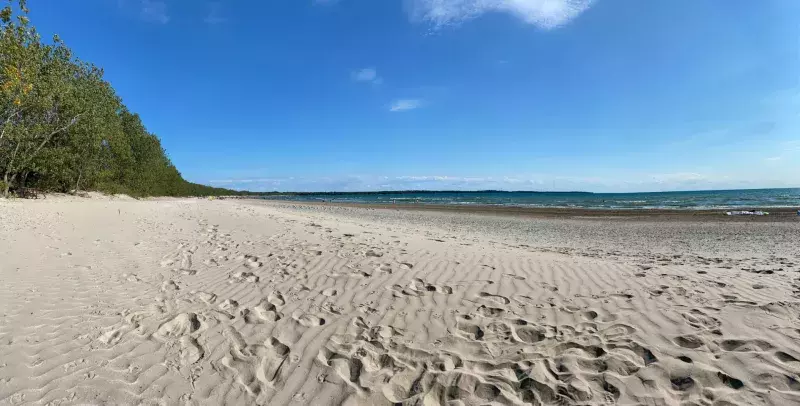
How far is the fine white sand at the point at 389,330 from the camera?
3.25 meters

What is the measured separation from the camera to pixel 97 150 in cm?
3322

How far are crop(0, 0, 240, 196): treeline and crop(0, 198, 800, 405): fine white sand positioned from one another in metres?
13.8

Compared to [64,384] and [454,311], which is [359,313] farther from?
[64,384]

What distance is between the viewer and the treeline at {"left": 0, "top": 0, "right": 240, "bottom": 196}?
53.8 ft

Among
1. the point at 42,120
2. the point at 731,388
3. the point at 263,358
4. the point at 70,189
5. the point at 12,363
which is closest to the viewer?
the point at 731,388

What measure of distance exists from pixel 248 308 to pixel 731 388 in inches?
212

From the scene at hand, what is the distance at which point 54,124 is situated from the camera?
1071 inches

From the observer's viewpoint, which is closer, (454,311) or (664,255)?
(454,311)

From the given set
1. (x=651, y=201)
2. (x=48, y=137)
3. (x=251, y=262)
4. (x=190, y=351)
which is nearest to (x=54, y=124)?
(x=48, y=137)

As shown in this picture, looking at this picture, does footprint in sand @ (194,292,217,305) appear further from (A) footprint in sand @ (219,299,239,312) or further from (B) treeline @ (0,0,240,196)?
(B) treeline @ (0,0,240,196)

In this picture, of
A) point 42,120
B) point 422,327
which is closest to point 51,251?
point 422,327

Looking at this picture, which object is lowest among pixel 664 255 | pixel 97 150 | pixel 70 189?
pixel 664 255

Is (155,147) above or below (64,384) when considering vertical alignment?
above

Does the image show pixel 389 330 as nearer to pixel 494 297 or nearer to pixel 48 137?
pixel 494 297
